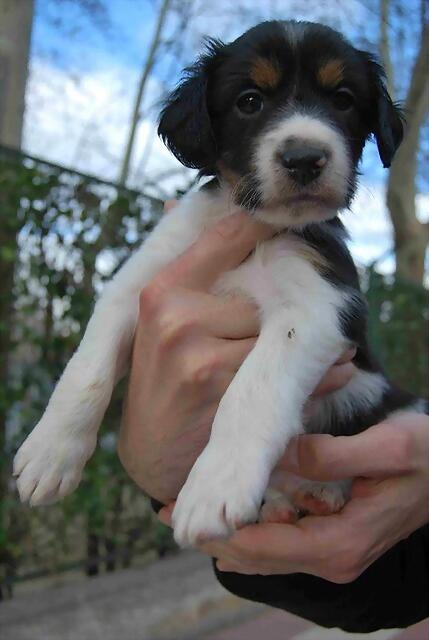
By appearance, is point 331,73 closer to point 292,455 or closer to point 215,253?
point 215,253

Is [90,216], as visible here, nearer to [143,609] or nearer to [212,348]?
[143,609]

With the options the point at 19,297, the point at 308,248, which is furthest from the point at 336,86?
the point at 19,297

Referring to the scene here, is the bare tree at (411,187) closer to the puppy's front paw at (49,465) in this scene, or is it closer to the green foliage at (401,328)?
the green foliage at (401,328)

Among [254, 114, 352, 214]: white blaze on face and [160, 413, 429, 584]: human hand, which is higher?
[254, 114, 352, 214]: white blaze on face

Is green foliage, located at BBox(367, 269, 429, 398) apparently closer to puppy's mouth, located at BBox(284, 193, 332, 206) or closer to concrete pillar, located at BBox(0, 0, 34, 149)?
concrete pillar, located at BBox(0, 0, 34, 149)

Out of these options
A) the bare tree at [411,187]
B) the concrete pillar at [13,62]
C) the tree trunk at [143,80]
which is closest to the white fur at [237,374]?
the concrete pillar at [13,62]

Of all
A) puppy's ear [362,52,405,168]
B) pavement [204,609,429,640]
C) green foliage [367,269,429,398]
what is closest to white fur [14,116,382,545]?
puppy's ear [362,52,405,168]
